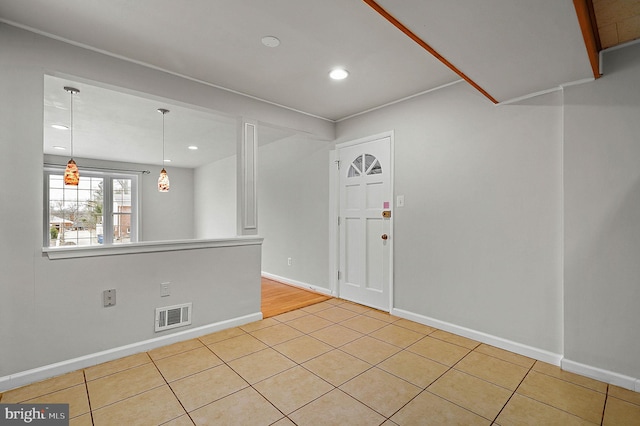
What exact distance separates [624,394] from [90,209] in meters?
8.57

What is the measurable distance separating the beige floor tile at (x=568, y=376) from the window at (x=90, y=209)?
7688mm

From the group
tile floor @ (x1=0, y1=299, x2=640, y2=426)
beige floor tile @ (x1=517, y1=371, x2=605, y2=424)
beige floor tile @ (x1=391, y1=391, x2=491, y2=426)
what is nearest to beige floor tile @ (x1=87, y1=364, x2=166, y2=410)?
tile floor @ (x1=0, y1=299, x2=640, y2=426)

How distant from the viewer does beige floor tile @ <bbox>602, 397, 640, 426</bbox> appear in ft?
5.63

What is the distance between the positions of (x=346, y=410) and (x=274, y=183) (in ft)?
13.3

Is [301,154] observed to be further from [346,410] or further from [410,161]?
[346,410]

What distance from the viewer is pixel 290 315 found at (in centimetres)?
353

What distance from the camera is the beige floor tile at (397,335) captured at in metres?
2.78

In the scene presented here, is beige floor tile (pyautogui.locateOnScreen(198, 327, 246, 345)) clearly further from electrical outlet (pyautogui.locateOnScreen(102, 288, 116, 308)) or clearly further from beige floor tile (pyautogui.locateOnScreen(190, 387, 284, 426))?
beige floor tile (pyautogui.locateOnScreen(190, 387, 284, 426))

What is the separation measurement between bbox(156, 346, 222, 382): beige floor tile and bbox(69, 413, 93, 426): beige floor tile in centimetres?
48

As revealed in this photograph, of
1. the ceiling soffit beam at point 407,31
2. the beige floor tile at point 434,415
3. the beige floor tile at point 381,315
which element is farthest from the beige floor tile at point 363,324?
the ceiling soffit beam at point 407,31

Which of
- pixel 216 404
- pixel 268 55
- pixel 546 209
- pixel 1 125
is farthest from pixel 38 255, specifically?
pixel 546 209

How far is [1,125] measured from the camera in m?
2.01

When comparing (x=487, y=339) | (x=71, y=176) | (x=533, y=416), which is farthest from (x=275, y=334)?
(x=71, y=176)

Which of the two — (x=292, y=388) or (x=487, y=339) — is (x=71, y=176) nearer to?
(x=292, y=388)
